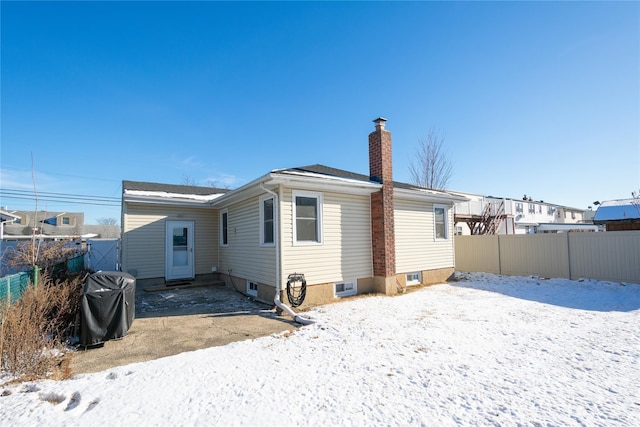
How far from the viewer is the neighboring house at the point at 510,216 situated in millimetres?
22141

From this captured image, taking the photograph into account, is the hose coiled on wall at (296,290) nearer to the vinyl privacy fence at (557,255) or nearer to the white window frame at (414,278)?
the white window frame at (414,278)

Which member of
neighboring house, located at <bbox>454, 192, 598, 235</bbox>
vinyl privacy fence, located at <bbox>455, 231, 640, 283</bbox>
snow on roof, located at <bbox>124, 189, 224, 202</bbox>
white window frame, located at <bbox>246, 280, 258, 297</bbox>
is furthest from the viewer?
neighboring house, located at <bbox>454, 192, 598, 235</bbox>

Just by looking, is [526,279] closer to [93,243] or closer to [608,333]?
[608,333]

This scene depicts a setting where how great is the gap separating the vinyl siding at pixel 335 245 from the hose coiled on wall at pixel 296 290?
0.16m

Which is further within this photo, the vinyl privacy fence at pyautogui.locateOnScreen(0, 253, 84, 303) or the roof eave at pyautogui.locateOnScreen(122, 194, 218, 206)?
the roof eave at pyautogui.locateOnScreen(122, 194, 218, 206)

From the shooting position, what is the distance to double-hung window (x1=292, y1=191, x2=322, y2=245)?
7617 mm

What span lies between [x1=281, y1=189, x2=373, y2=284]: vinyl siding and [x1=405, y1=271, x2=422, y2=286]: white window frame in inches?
72.0

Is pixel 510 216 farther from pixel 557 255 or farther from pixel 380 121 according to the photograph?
pixel 380 121

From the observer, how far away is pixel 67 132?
14.0 meters

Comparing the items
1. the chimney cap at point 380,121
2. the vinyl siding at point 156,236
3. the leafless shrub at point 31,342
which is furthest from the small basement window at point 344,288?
the leafless shrub at point 31,342

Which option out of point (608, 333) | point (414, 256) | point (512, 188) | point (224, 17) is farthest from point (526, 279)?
point (512, 188)

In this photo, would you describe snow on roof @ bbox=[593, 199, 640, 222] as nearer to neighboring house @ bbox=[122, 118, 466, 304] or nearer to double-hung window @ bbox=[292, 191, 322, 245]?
neighboring house @ bbox=[122, 118, 466, 304]

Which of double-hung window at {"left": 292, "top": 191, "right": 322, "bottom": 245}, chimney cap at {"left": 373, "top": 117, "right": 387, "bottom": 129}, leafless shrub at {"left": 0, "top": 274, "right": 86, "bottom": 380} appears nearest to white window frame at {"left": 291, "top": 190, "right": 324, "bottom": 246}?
double-hung window at {"left": 292, "top": 191, "right": 322, "bottom": 245}

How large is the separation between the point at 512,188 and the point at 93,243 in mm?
40758
